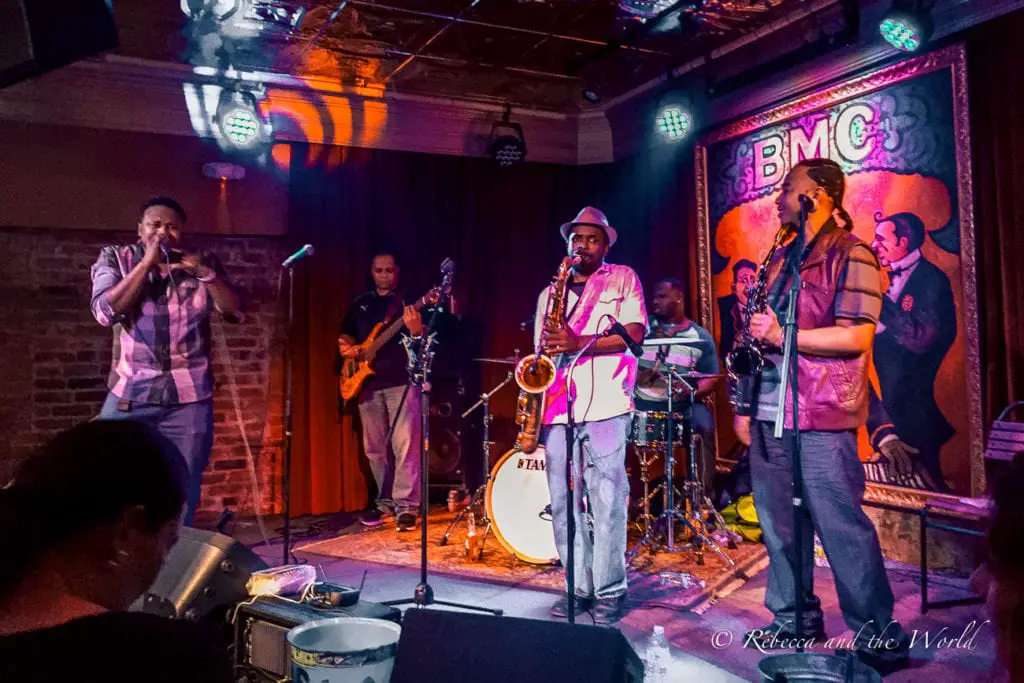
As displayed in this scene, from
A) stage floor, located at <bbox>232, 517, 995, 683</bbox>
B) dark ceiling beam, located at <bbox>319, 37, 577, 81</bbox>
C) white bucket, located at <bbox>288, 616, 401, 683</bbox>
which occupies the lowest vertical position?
stage floor, located at <bbox>232, 517, 995, 683</bbox>

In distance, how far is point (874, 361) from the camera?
17.7ft

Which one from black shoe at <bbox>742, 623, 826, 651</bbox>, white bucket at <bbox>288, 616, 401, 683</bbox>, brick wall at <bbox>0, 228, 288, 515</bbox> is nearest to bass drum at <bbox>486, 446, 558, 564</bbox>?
black shoe at <bbox>742, 623, 826, 651</bbox>

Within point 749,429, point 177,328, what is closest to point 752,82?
point 749,429

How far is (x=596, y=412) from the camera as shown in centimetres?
391

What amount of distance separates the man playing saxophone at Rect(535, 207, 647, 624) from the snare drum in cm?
147

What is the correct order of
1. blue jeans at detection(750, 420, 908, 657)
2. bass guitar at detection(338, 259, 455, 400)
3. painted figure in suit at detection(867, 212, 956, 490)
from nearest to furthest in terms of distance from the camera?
blue jeans at detection(750, 420, 908, 657) → painted figure in suit at detection(867, 212, 956, 490) → bass guitar at detection(338, 259, 455, 400)

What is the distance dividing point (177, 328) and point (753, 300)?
3009 mm

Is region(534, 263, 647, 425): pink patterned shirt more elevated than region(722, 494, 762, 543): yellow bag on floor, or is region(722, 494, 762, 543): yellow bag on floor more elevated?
region(534, 263, 647, 425): pink patterned shirt

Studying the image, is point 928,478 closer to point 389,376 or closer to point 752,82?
point 752,82

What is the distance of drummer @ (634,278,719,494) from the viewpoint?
5867 mm

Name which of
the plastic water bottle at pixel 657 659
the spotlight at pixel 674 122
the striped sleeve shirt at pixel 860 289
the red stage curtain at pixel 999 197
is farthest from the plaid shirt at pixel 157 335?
the red stage curtain at pixel 999 197

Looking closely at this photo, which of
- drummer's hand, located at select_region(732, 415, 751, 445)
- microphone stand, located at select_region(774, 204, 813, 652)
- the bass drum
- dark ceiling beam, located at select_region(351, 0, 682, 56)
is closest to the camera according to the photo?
microphone stand, located at select_region(774, 204, 813, 652)

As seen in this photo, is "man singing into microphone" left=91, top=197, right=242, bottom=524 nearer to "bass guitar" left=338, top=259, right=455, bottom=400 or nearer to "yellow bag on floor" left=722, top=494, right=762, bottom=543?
"bass guitar" left=338, top=259, right=455, bottom=400

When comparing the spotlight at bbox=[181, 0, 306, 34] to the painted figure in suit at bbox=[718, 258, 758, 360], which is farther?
the painted figure in suit at bbox=[718, 258, 758, 360]
